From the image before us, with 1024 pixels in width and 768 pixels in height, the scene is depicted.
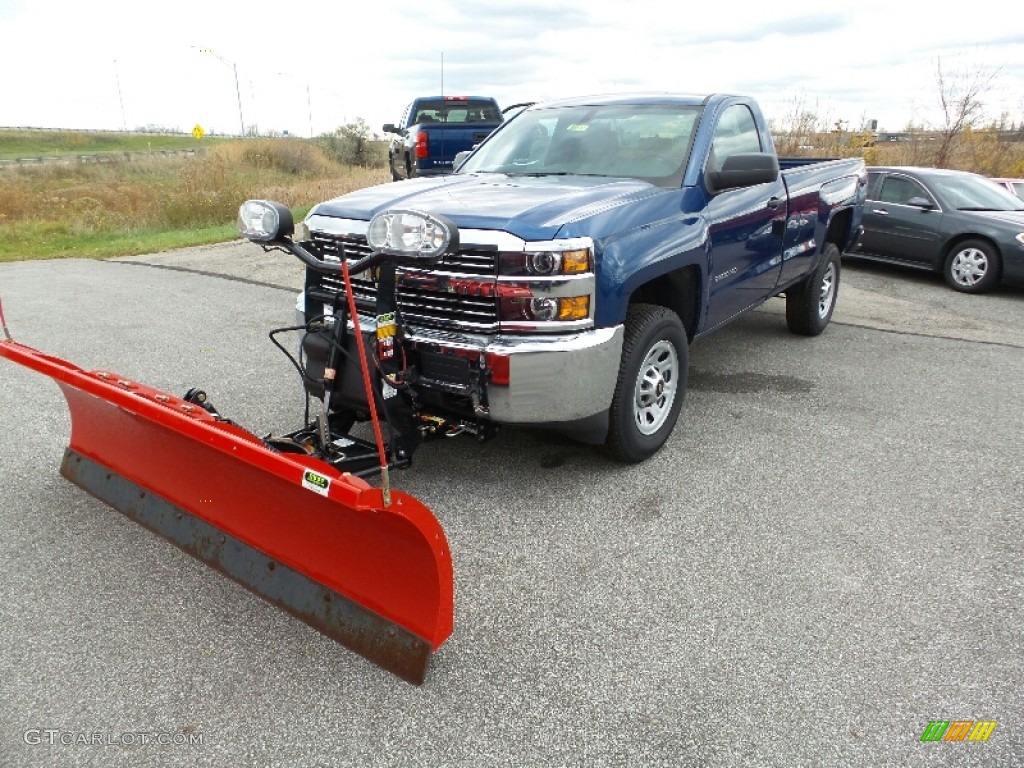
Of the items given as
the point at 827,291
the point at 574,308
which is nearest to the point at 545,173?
the point at 574,308

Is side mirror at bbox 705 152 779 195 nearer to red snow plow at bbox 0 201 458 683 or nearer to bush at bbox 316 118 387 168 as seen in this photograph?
red snow plow at bbox 0 201 458 683

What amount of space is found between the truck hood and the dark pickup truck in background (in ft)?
25.4

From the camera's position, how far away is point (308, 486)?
2.29 meters

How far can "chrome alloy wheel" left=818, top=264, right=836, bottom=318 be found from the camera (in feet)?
22.7

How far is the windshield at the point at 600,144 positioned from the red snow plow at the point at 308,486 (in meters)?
1.91

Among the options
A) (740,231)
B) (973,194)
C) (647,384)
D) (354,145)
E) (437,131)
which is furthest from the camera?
(354,145)

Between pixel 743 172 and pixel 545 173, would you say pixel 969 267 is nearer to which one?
pixel 743 172

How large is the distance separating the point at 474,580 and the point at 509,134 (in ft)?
11.0

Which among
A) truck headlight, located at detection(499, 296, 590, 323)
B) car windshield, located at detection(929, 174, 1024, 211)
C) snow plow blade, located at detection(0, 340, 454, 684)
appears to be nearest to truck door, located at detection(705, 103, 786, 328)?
truck headlight, located at detection(499, 296, 590, 323)

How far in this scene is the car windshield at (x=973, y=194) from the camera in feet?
33.1

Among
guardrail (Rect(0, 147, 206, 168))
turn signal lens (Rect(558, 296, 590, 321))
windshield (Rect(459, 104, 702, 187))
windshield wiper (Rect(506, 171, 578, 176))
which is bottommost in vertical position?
guardrail (Rect(0, 147, 206, 168))

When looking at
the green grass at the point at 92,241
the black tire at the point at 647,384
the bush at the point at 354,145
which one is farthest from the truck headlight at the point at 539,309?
the bush at the point at 354,145

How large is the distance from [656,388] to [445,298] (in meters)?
1.37

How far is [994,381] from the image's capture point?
5910mm
